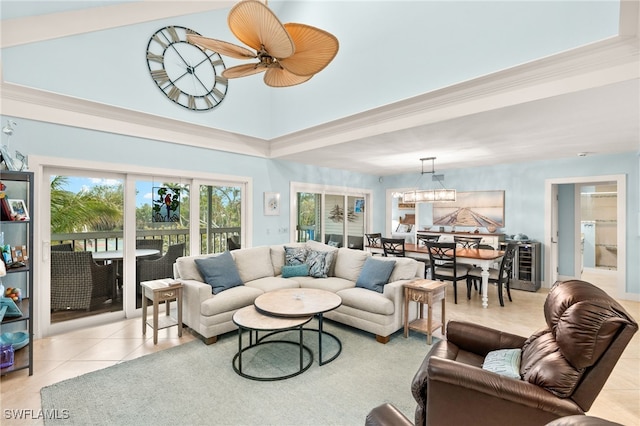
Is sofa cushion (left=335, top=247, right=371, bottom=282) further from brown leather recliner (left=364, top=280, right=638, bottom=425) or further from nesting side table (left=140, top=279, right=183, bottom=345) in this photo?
brown leather recliner (left=364, top=280, right=638, bottom=425)

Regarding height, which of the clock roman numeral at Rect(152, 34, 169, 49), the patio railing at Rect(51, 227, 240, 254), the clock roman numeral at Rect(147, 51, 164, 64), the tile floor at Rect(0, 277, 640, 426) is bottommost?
the tile floor at Rect(0, 277, 640, 426)

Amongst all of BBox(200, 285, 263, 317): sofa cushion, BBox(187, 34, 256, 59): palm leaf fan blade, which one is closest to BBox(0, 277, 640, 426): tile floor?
BBox(200, 285, 263, 317): sofa cushion

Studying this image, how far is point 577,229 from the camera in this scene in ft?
19.7

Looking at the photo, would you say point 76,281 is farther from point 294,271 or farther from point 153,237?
point 294,271

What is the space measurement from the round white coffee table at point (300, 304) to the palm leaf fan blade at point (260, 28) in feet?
6.72

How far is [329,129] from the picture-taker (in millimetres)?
4352

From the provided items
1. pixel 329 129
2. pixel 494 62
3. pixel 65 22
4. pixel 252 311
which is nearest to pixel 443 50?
pixel 494 62

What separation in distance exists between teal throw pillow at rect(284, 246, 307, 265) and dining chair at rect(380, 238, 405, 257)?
150cm

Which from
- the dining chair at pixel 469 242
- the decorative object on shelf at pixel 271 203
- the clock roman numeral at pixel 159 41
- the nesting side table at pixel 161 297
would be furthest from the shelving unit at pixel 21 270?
the dining chair at pixel 469 242

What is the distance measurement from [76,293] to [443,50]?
4961 mm

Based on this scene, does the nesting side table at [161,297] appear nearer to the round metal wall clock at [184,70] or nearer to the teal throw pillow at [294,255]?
the teal throw pillow at [294,255]

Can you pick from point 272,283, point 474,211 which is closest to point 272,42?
point 272,283

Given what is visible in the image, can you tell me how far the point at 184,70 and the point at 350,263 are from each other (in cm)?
362

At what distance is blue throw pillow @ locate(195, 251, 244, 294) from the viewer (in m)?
3.59
